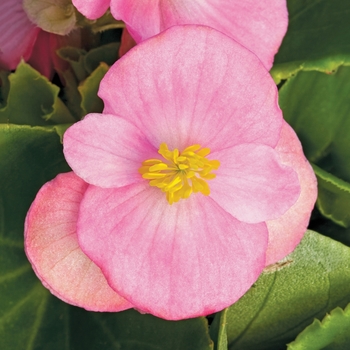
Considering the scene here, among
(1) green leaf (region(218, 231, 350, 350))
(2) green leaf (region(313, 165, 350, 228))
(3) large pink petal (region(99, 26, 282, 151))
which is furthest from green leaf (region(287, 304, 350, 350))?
(3) large pink petal (region(99, 26, 282, 151))

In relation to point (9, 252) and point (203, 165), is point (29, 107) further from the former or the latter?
point (203, 165)

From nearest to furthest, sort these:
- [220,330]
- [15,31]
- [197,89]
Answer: [197,89] < [220,330] < [15,31]

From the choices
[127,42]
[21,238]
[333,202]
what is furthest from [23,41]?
[333,202]

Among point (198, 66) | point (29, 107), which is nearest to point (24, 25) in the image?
point (29, 107)

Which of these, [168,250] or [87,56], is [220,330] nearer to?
[168,250]

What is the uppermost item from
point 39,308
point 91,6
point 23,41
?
point 91,6

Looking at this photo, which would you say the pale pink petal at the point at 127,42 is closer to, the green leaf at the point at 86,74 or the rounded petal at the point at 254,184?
the green leaf at the point at 86,74

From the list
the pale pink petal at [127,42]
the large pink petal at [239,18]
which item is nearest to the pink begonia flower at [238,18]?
the large pink petal at [239,18]
